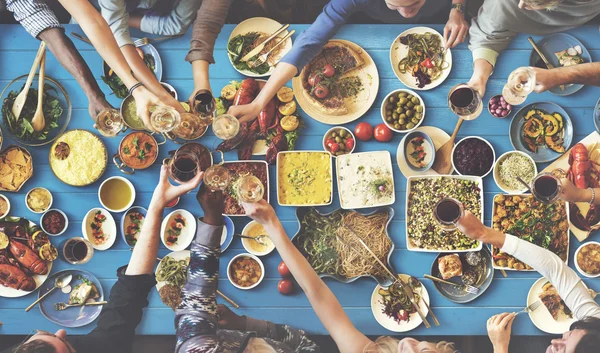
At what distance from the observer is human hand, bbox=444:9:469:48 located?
11.1ft

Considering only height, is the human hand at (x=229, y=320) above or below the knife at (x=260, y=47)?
below

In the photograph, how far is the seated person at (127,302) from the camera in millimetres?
3070

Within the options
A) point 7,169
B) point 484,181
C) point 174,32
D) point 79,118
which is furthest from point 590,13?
point 7,169

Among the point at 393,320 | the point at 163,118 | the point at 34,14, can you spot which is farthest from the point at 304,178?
the point at 34,14

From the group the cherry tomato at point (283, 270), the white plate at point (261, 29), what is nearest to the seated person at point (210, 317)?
the cherry tomato at point (283, 270)

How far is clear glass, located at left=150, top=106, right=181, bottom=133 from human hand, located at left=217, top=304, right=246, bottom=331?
125 cm

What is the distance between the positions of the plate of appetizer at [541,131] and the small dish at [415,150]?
576 millimetres

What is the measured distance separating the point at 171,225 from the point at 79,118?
987 mm

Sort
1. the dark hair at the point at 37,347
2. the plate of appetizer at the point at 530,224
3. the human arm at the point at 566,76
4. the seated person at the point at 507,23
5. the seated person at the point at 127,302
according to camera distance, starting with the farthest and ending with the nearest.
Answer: the plate of appetizer at the point at 530,224
the human arm at the point at 566,76
the seated person at the point at 507,23
the seated person at the point at 127,302
the dark hair at the point at 37,347

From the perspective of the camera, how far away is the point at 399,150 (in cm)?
344

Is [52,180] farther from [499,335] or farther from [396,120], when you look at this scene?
[499,335]

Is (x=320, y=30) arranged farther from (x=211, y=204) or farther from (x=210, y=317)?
(x=210, y=317)

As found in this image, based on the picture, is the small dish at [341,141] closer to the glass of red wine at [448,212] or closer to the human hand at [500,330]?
the glass of red wine at [448,212]

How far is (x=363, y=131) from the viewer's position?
3.43 meters
